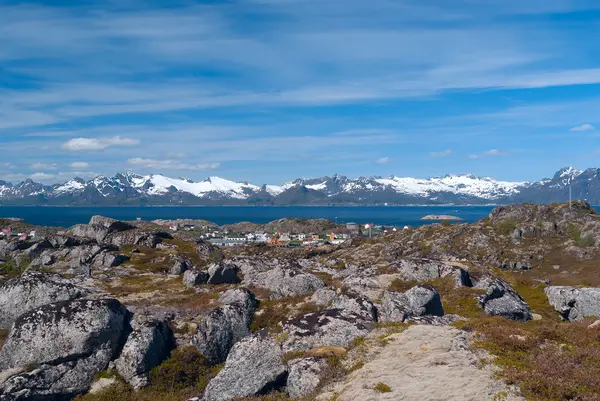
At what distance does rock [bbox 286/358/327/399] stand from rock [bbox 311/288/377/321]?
7839 millimetres

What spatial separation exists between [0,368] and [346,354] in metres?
20.0

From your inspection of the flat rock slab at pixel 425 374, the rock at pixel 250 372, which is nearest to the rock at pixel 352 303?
the flat rock slab at pixel 425 374

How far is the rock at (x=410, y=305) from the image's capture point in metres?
29.5

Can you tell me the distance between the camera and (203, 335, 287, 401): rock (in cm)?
2294

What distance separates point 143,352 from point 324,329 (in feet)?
35.3

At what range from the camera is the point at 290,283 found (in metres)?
38.6

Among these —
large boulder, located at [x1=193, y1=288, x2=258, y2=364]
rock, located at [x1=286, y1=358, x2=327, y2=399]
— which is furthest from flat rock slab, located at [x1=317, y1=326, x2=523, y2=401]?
large boulder, located at [x1=193, y1=288, x2=258, y2=364]

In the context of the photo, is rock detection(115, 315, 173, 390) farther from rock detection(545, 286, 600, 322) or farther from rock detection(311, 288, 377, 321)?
rock detection(545, 286, 600, 322)

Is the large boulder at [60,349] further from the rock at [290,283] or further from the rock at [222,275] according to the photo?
the rock at [222,275]

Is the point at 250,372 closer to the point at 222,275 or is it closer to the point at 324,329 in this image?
the point at 324,329

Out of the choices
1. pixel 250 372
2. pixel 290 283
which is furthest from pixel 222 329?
pixel 290 283

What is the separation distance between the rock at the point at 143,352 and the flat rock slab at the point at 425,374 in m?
12.3

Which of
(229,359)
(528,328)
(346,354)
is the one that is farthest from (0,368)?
(528,328)

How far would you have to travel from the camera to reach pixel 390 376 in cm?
1944
